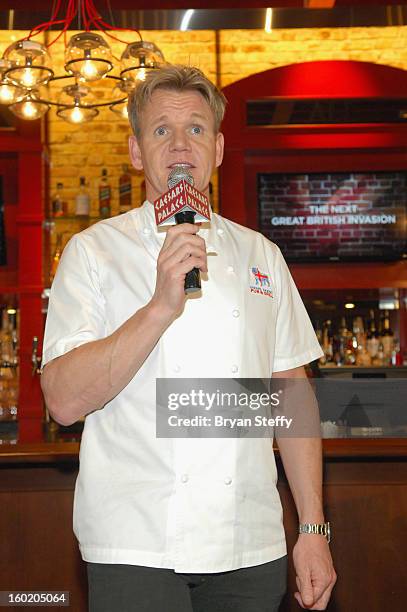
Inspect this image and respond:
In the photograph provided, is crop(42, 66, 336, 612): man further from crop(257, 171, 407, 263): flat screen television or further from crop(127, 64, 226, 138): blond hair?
crop(257, 171, 407, 263): flat screen television

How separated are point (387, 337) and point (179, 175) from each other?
3554 mm

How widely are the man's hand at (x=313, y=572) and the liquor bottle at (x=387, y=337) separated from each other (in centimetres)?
337

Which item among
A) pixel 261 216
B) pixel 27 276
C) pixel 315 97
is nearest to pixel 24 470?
pixel 27 276

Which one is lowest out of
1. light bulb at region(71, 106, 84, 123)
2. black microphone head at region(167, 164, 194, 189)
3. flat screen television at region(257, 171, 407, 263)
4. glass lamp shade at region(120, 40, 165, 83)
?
black microphone head at region(167, 164, 194, 189)

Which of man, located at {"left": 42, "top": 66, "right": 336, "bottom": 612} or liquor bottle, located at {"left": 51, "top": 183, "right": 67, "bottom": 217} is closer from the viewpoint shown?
man, located at {"left": 42, "top": 66, "right": 336, "bottom": 612}

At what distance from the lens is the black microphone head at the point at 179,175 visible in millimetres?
1436

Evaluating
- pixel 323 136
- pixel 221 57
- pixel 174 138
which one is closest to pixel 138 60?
pixel 323 136

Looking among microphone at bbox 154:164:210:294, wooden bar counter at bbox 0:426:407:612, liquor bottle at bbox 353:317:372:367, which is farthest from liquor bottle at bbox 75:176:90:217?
microphone at bbox 154:164:210:294

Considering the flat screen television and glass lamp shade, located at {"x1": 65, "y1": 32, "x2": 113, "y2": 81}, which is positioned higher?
glass lamp shade, located at {"x1": 65, "y1": 32, "x2": 113, "y2": 81}

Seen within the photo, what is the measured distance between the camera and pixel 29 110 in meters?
3.62

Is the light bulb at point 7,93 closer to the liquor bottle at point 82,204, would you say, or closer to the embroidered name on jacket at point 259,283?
the liquor bottle at point 82,204

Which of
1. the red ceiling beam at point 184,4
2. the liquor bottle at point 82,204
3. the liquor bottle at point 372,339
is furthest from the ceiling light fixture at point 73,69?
the liquor bottle at point 372,339

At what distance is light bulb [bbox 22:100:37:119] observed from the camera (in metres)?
3.60

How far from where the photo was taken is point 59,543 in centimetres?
233
